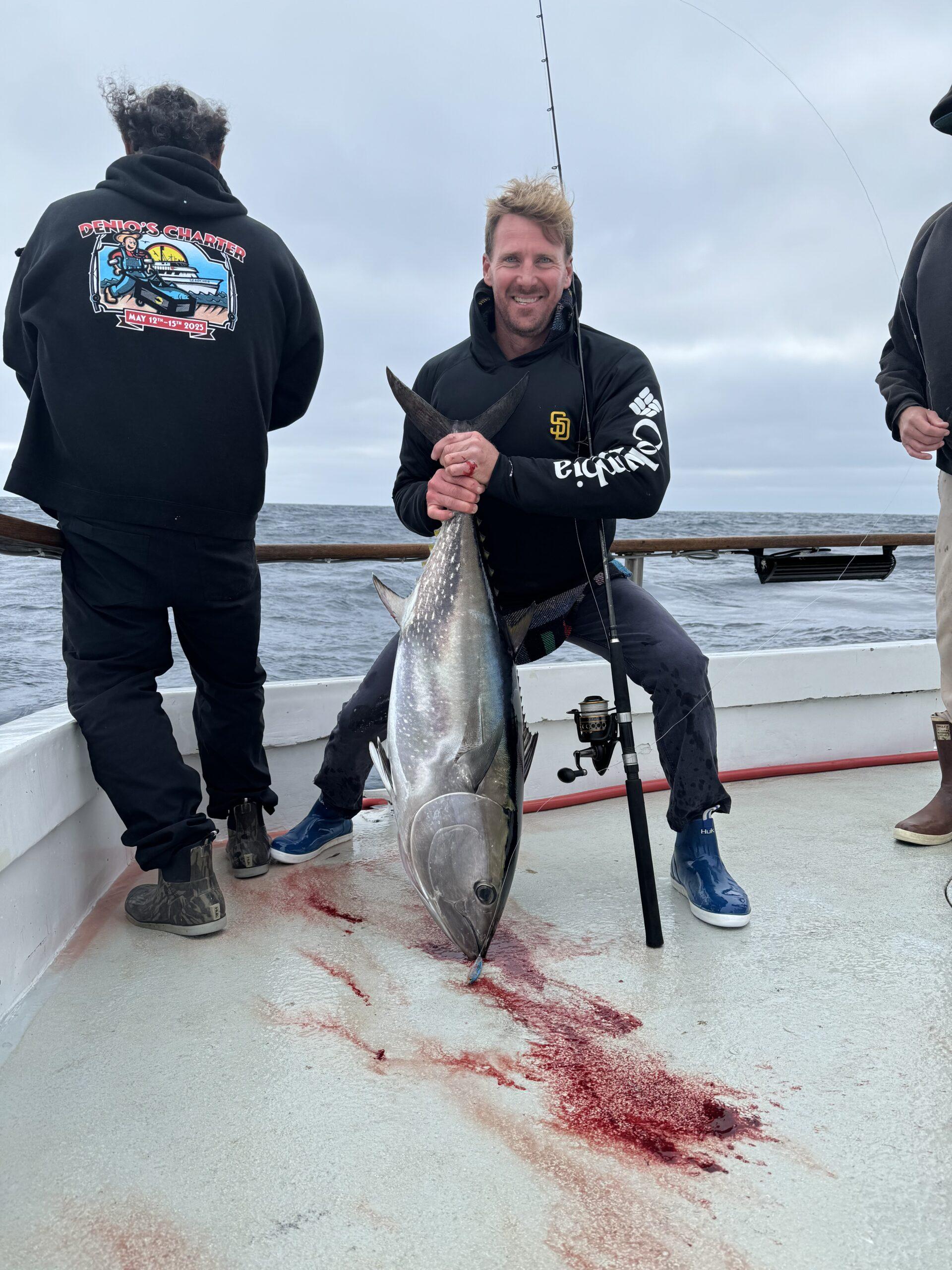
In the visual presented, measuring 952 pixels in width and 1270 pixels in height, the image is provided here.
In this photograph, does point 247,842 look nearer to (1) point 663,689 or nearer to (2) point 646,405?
(1) point 663,689

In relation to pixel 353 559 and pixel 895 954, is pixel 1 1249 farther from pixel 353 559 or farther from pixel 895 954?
pixel 353 559

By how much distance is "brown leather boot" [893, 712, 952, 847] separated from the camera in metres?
2.76

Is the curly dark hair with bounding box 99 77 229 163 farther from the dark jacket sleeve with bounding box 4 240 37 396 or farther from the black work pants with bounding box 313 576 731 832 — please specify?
the black work pants with bounding box 313 576 731 832

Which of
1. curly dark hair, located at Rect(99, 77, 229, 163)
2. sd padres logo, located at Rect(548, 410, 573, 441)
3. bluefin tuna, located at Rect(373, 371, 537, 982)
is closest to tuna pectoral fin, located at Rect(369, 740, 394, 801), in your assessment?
bluefin tuna, located at Rect(373, 371, 537, 982)

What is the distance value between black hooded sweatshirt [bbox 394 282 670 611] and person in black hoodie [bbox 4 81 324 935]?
0.53m

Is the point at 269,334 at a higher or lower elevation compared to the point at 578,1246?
higher

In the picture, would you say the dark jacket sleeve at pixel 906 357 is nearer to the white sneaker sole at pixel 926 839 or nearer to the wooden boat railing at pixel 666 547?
the wooden boat railing at pixel 666 547

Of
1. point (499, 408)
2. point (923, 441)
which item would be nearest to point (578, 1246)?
point (499, 408)

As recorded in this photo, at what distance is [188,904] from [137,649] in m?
0.62

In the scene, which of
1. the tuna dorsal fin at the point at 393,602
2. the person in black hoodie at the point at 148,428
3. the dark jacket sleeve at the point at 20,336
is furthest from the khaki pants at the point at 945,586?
the dark jacket sleeve at the point at 20,336

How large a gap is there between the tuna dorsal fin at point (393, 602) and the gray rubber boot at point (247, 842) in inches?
30.5

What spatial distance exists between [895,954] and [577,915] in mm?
729

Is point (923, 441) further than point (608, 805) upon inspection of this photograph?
No

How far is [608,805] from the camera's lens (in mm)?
3301
